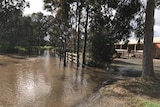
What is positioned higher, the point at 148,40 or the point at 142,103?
the point at 148,40

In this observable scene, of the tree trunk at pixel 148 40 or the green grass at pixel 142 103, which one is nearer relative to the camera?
the green grass at pixel 142 103

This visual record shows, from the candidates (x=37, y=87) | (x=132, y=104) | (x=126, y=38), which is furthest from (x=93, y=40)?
(x=132, y=104)

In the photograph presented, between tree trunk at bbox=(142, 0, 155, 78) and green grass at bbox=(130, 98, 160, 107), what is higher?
tree trunk at bbox=(142, 0, 155, 78)

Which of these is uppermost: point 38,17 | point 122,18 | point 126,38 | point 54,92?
point 38,17

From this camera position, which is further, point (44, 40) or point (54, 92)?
point (44, 40)

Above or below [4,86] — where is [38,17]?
above

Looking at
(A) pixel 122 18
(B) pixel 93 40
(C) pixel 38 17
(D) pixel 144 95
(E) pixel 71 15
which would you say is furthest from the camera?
(C) pixel 38 17

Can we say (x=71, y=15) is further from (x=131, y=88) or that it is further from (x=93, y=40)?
(x=131, y=88)

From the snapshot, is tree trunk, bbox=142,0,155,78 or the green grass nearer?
the green grass

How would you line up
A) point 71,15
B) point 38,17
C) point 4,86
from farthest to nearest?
point 38,17, point 71,15, point 4,86

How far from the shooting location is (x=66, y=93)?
1427 cm

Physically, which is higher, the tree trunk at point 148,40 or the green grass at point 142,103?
the tree trunk at point 148,40

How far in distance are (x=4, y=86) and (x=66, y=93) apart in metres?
4.13

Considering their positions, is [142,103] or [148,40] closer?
[142,103]
